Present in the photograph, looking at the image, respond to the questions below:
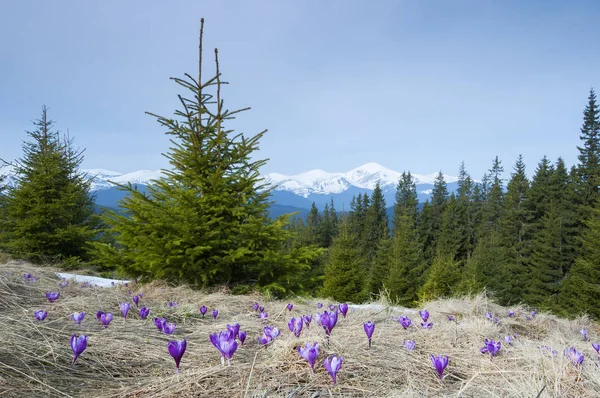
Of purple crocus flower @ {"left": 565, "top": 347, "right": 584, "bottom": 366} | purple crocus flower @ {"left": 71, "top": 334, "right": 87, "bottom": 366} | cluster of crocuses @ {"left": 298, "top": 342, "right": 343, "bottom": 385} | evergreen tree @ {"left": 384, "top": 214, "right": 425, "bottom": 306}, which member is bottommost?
evergreen tree @ {"left": 384, "top": 214, "right": 425, "bottom": 306}

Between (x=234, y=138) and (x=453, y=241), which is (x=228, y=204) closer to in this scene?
(x=234, y=138)

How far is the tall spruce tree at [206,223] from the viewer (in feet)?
16.8

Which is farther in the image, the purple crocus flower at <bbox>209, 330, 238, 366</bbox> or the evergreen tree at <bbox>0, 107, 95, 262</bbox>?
the evergreen tree at <bbox>0, 107, 95, 262</bbox>

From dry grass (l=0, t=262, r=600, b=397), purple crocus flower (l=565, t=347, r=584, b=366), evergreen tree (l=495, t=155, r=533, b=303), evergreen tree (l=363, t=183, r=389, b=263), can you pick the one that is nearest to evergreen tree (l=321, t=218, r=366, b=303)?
dry grass (l=0, t=262, r=600, b=397)

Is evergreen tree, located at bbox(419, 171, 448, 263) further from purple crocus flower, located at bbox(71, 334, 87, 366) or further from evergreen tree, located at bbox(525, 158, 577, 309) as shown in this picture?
purple crocus flower, located at bbox(71, 334, 87, 366)

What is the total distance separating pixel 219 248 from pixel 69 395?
4.08 m

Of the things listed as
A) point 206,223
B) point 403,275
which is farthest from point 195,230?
point 403,275

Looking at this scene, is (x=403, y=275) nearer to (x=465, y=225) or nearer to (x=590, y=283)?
(x=590, y=283)

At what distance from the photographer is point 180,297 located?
4199mm

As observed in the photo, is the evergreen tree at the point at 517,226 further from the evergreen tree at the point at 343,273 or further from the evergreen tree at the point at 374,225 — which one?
the evergreen tree at the point at 343,273

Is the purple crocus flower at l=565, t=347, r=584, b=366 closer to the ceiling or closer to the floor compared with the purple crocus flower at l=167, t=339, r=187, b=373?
closer to the floor

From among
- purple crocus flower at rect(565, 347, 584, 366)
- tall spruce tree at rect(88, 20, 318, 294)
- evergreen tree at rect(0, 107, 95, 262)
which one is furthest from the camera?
evergreen tree at rect(0, 107, 95, 262)

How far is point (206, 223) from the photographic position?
16.6 feet

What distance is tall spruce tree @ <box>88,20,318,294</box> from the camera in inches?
202
